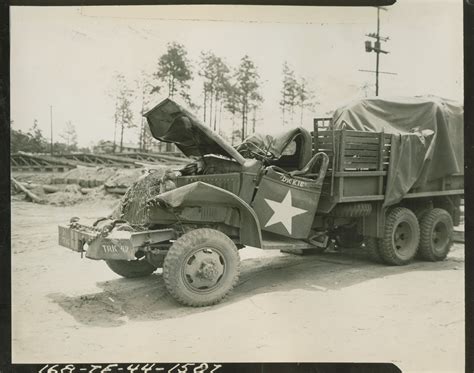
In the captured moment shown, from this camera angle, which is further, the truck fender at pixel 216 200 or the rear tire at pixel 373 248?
the rear tire at pixel 373 248

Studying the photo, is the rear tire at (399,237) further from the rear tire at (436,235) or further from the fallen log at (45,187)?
the fallen log at (45,187)

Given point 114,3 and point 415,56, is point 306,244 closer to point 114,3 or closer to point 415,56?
point 415,56

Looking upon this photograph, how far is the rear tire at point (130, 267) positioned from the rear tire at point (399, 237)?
336 centimetres

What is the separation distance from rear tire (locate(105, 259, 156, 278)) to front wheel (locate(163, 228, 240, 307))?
1.40 metres

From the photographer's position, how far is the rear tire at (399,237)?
294 inches

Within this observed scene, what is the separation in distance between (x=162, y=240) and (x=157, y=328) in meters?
1.10

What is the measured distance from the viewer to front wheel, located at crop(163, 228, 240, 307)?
552 centimetres

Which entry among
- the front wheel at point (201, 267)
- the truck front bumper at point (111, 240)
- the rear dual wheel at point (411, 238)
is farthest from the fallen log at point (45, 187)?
the rear dual wheel at point (411, 238)

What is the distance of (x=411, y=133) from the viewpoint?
24.7ft

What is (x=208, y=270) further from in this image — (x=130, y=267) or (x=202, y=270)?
(x=130, y=267)

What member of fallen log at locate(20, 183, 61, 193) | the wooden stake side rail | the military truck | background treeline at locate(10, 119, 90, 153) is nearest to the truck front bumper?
the military truck

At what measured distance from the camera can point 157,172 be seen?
6484mm

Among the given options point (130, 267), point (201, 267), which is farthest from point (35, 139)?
point (201, 267)

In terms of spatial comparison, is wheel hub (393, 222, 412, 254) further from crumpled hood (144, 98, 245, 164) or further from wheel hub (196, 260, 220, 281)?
wheel hub (196, 260, 220, 281)
